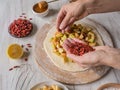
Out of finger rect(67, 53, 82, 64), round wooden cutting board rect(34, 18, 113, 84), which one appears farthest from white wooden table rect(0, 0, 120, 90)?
finger rect(67, 53, 82, 64)

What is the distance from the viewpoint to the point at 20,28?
4.39 feet

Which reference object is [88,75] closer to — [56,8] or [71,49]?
[71,49]

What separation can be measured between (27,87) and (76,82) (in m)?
0.23

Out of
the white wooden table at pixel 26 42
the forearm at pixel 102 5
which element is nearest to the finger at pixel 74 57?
the white wooden table at pixel 26 42

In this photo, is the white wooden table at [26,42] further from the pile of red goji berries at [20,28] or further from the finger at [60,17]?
the finger at [60,17]

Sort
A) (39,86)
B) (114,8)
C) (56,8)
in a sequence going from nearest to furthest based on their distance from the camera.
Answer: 1. (39,86)
2. (114,8)
3. (56,8)

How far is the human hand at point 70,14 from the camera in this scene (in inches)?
48.0

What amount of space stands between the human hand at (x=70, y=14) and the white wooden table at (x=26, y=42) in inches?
6.5

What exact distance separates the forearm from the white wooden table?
0.48 feet

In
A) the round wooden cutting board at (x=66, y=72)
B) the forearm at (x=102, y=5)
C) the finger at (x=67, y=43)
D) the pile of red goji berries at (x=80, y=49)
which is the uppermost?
the forearm at (x=102, y=5)

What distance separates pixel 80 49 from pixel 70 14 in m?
0.19

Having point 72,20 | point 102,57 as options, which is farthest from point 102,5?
point 102,57

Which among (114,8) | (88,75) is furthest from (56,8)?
(88,75)

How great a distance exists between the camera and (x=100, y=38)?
129cm
